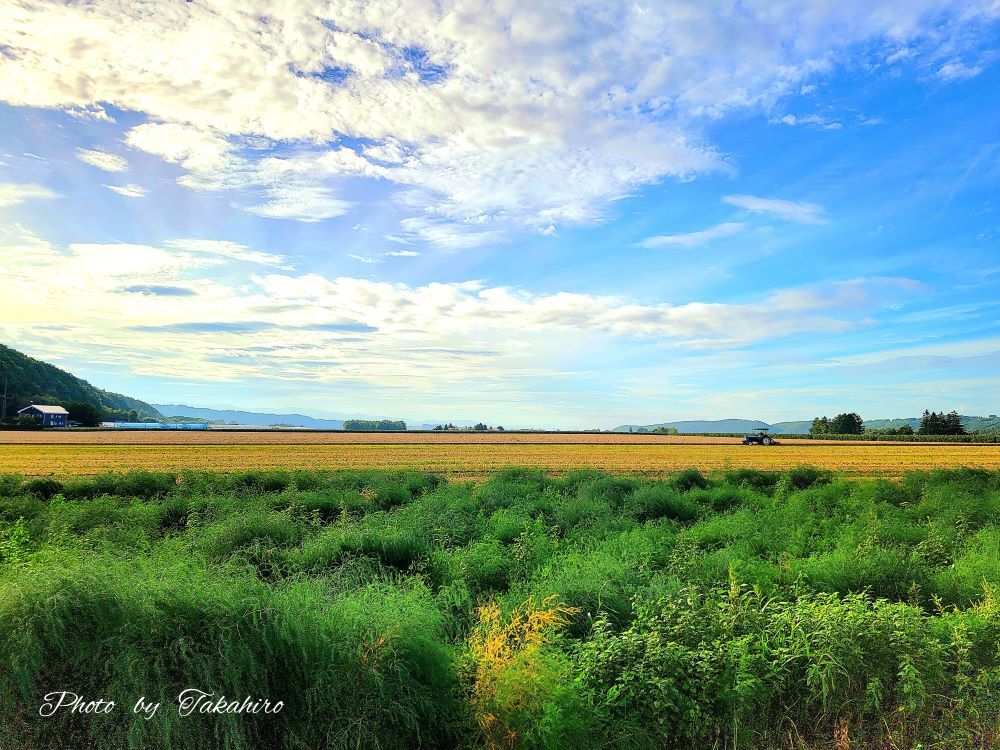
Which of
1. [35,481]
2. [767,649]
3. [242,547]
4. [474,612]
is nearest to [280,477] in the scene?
[35,481]

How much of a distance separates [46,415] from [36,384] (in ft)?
144

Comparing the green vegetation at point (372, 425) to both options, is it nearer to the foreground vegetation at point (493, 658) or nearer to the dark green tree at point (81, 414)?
the dark green tree at point (81, 414)

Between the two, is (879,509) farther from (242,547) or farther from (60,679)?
(60,679)

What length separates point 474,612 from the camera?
9797 mm

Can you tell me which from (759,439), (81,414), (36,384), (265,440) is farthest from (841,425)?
(36,384)

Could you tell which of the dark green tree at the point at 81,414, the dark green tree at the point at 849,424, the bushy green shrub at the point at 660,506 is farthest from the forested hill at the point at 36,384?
the dark green tree at the point at 849,424

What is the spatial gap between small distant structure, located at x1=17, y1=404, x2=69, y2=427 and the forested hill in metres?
10.6

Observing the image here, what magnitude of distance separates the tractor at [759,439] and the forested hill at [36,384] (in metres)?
141

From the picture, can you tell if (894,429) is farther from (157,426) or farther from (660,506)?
(157,426)

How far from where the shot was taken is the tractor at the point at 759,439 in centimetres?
9275

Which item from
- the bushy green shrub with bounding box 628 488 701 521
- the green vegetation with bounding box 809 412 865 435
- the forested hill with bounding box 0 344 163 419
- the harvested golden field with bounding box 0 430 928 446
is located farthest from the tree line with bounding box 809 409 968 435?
the forested hill with bounding box 0 344 163 419

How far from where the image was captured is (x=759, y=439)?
93750mm

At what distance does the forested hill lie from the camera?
465 feet

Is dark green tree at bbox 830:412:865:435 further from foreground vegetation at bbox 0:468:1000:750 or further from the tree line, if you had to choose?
foreground vegetation at bbox 0:468:1000:750
